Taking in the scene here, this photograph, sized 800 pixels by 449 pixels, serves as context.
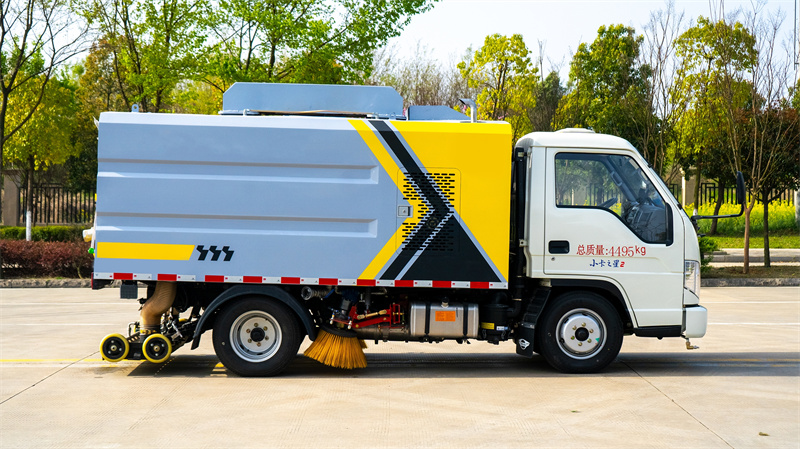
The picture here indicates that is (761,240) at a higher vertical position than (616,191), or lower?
lower

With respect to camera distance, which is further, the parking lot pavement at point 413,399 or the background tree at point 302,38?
the background tree at point 302,38

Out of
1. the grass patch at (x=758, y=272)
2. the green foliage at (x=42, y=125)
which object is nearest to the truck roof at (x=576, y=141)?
the grass patch at (x=758, y=272)

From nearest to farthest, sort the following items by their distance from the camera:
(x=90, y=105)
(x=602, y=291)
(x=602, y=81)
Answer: (x=602, y=291), (x=602, y=81), (x=90, y=105)

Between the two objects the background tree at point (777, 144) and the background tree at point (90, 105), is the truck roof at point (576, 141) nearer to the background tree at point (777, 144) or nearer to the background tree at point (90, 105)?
the background tree at point (777, 144)

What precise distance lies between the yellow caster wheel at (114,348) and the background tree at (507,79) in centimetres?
1839

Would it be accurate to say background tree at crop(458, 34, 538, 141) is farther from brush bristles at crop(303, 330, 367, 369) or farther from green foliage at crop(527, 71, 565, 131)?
brush bristles at crop(303, 330, 367, 369)

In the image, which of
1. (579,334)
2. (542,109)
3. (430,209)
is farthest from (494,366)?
(542,109)

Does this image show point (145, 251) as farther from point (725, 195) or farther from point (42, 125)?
point (725, 195)

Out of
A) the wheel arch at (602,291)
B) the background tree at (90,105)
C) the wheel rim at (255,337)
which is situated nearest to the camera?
the wheel rim at (255,337)

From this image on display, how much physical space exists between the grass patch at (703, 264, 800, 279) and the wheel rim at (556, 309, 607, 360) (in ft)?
35.5

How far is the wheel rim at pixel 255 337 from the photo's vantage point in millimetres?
8117

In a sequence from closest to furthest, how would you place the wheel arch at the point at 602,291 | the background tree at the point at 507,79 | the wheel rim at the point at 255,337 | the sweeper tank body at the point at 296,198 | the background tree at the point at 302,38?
1. the sweeper tank body at the point at 296,198
2. the wheel rim at the point at 255,337
3. the wheel arch at the point at 602,291
4. the background tree at the point at 302,38
5. the background tree at the point at 507,79

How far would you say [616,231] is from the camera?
8.20 metres

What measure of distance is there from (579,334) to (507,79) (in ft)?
59.2
